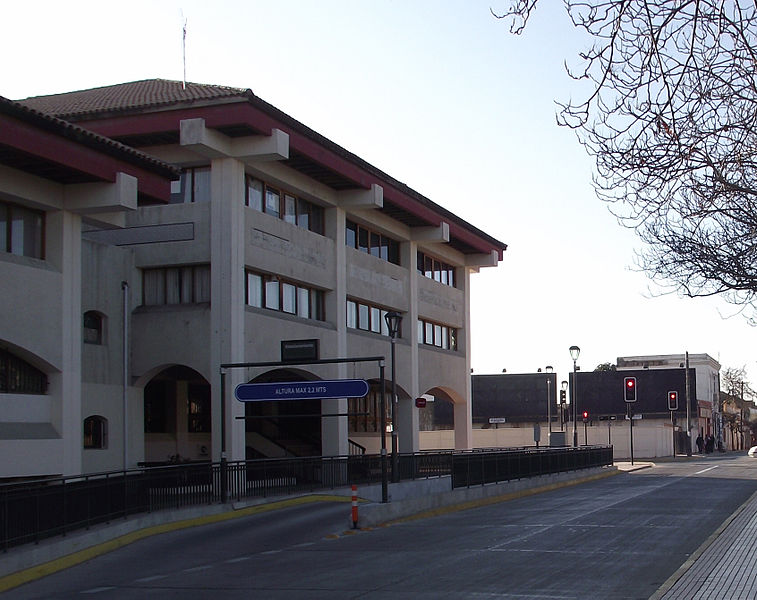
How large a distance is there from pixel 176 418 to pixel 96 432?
7.40 m

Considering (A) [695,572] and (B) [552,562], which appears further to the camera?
(B) [552,562]

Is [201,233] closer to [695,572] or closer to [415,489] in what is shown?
[415,489]

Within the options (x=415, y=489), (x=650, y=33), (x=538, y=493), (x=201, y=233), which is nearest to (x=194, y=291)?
(x=201, y=233)

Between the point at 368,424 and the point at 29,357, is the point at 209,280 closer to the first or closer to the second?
the point at 29,357

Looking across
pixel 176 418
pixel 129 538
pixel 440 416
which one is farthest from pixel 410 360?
pixel 440 416

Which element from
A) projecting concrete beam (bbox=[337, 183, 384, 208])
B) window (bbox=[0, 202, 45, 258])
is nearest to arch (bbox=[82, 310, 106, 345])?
window (bbox=[0, 202, 45, 258])

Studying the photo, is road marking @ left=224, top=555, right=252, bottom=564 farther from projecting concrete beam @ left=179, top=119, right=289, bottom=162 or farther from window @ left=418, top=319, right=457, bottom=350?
window @ left=418, top=319, right=457, bottom=350

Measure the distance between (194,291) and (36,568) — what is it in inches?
642

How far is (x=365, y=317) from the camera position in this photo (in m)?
40.7

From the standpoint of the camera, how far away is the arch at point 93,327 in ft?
95.2

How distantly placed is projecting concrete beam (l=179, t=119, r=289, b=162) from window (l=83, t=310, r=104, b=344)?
5.30 metres

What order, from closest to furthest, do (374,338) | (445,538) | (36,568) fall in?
(36,568), (445,538), (374,338)

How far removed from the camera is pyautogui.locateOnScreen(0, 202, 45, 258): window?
948 inches

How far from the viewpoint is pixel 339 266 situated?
37.6 m
